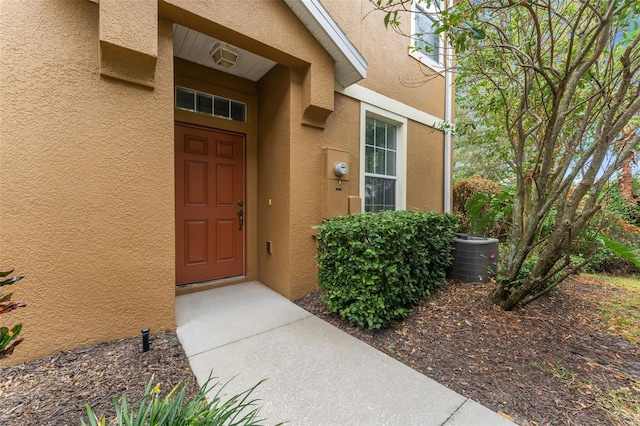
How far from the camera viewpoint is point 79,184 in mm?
2365

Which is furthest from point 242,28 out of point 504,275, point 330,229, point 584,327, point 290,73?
point 584,327

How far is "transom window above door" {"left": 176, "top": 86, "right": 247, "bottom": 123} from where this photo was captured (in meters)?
3.71

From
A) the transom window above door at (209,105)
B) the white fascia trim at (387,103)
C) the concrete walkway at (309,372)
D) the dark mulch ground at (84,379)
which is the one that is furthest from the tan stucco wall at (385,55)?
the dark mulch ground at (84,379)

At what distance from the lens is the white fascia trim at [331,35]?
324cm

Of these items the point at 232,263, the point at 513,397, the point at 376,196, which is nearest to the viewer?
the point at 513,397

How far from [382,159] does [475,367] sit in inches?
142

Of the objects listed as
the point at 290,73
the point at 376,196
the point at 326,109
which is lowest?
the point at 376,196

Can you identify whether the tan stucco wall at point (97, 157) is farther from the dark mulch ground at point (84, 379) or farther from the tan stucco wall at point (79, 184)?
the dark mulch ground at point (84, 379)

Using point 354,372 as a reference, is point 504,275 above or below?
above

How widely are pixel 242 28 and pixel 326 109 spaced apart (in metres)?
1.35

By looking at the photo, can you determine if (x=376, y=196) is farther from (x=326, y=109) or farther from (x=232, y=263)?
(x=232, y=263)

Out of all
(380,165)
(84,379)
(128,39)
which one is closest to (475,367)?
(84,379)

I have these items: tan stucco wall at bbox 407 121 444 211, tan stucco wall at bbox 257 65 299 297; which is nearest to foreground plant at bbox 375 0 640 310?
tan stucco wall at bbox 407 121 444 211

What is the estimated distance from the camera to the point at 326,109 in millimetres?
3725
